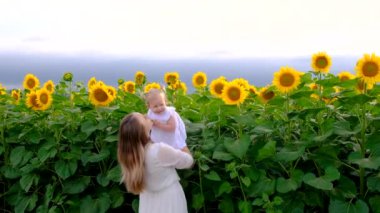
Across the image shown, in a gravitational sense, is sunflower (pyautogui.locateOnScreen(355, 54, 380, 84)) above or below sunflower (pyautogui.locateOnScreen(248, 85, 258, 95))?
above

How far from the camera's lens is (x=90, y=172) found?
18.4 ft

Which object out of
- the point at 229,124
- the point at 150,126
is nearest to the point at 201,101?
the point at 229,124

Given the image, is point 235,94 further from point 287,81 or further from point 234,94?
point 287,81

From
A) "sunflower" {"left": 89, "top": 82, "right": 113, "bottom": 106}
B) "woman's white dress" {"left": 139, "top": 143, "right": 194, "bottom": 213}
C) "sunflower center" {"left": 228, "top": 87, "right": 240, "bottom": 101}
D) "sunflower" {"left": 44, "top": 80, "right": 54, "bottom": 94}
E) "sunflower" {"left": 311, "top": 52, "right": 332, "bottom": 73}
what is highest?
"sunflower" {"left": 311, "top": 52, "right": 332, "bottom": 73}

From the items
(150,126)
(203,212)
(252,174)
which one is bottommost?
(203,212)

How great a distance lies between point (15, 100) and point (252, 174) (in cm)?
337

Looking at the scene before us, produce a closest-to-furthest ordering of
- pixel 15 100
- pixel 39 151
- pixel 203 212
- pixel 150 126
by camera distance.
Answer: pixel 150 126 → pixel 203 212 → pixel 39 151 → pixel 15 100

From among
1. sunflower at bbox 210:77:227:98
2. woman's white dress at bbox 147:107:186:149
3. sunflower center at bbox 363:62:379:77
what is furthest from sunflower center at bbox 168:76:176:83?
sunflower center at bbox 363:62:379:77

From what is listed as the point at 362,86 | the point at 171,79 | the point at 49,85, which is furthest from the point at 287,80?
the point at 49,85

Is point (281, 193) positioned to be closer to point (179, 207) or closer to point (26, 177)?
point (179, 207)

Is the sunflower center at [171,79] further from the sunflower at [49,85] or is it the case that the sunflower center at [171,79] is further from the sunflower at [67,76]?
the sunflower at [49,85]

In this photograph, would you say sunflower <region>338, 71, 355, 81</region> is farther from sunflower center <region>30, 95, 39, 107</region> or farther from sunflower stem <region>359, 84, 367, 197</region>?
sunflower center <region>30, 95, 39, 107</region>

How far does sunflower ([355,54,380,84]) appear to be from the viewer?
462cm

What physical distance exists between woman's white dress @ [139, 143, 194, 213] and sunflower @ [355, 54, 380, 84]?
1360mm
